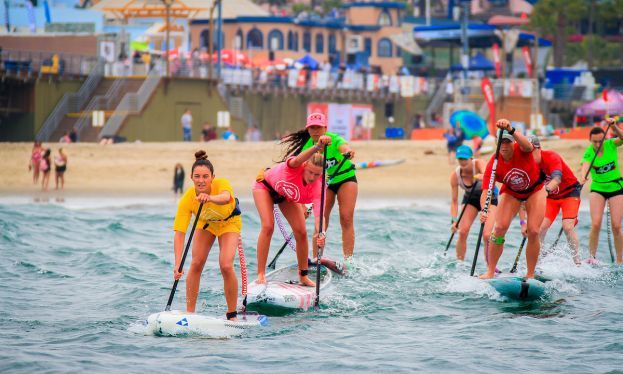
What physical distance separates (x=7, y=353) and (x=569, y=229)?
8314 mm

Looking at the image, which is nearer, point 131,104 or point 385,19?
point 131,104

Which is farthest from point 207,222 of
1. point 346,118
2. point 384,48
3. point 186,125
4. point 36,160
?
point 384,48

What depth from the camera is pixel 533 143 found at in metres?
13.4

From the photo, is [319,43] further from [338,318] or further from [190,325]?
[190,325]

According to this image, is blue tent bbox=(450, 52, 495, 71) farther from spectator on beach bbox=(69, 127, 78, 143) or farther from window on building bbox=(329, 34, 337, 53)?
spectator on beach bbox=(69, 127, 78, 143)

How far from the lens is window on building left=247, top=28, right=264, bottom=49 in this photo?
67.5 metres

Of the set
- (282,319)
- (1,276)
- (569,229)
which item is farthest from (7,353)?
(569,229)

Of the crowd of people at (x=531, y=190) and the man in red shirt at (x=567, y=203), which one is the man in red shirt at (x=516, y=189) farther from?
the man in red shirt at (x=567, y=203)

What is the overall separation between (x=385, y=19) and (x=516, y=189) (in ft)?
219

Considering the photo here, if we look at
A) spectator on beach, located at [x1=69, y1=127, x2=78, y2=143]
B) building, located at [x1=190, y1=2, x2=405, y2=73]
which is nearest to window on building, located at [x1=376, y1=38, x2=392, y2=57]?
building, located at [x1=190, y1=2, x2=405, y2=73]

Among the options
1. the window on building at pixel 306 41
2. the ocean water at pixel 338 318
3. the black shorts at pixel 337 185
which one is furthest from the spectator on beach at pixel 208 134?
the window on building at pixel 306 41

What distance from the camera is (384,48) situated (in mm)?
77688

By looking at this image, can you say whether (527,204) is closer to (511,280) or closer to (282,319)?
(511,280)

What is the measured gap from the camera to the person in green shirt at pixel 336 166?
13.3 meters
